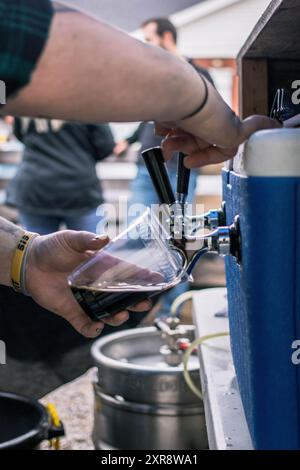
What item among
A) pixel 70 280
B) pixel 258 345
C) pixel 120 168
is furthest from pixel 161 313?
pixel 258 345

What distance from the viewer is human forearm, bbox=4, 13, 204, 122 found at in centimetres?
60

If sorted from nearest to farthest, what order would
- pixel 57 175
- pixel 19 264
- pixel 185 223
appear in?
pixel 185 223, pixel 19 264, pixel 57 175

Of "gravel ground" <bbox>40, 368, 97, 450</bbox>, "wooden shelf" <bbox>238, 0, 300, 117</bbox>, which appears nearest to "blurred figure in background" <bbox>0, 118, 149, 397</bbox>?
"gravel ground" <bbox>40, 368, 97, 450</bbox>

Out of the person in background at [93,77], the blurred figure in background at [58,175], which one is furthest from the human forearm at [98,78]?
the blurred figure in background at [58,175]

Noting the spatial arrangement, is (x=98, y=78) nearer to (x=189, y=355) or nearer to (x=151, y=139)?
(x=189, y=355)

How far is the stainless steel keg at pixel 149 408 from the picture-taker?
5.28 feet

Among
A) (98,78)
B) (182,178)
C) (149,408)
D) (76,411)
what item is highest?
(98,78)

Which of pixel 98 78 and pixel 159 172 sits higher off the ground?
pixel 98 78

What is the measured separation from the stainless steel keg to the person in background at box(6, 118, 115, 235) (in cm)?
150

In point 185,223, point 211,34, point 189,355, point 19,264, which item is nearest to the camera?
point 185,223

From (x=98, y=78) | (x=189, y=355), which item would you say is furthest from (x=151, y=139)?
(x=98, y=78)

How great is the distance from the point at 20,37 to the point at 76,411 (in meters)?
2.30

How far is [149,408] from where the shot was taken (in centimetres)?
162

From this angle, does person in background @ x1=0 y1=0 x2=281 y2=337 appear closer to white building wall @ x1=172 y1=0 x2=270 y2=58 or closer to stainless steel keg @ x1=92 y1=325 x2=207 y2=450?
stainless steel keg @ x1=92 y1=325 x2=207 y2=450
